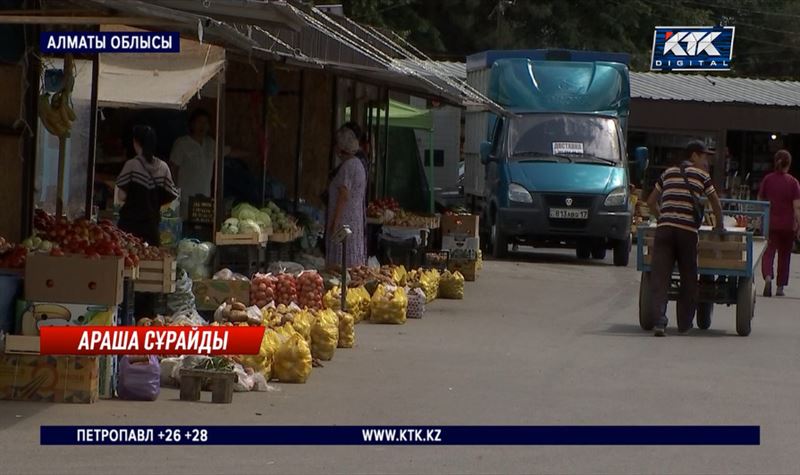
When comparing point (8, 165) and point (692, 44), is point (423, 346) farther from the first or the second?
point (692, 44)

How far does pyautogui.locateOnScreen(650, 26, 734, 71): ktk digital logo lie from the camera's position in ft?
155

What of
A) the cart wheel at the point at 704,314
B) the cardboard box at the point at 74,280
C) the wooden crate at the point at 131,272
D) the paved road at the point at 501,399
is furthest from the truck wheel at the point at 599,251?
the cardboard box at the point at 74,280

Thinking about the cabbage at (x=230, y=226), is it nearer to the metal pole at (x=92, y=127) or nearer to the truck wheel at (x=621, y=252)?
the metal pole at (x=92, y=127)

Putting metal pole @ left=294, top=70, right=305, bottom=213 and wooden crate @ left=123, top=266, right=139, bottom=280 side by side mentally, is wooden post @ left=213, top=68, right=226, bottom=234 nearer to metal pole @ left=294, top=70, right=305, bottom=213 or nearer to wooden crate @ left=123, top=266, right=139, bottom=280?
metal pole @ left=294, top=70, right=305, bottom=213

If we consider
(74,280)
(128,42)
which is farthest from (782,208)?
(128,42)

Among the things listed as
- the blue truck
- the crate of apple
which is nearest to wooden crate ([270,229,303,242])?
the crate of apple

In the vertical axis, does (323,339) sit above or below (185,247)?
below

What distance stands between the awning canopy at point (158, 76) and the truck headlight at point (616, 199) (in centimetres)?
1129

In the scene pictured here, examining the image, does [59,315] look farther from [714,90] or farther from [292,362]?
[714,90]

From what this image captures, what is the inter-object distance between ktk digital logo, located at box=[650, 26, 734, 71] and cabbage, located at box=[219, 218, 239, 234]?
33.5 m

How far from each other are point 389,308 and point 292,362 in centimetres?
460

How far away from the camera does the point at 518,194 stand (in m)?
25.2

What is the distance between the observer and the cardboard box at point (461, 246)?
21527 millimetres

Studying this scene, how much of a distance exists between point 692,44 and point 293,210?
105 feet
